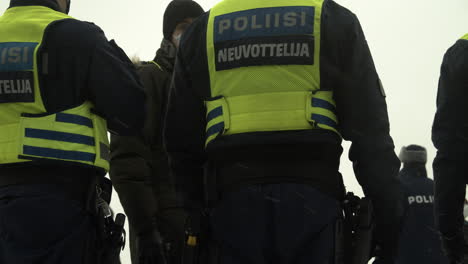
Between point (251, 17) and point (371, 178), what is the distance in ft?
1.91

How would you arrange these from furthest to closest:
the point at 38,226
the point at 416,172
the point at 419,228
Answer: the point at 416,172, the point at 419,228, the point at 38,226

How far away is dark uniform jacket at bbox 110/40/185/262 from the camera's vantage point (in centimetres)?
281

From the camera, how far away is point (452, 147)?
8.66 ft

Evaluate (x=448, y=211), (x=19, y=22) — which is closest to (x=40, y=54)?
(x=19, y=22)

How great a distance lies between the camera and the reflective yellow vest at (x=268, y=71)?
1.80m

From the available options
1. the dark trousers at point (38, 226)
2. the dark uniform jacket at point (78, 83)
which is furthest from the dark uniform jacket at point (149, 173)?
the dark trousers at point (38, 226)

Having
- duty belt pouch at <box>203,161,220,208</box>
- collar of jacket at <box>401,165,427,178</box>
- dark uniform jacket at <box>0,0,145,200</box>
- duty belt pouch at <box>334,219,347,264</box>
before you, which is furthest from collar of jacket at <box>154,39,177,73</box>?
collar of jacket at <box>401,165,427,178</box>

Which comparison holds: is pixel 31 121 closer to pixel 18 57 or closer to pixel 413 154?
pixel 18 57

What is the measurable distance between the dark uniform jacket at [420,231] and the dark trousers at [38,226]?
361cm

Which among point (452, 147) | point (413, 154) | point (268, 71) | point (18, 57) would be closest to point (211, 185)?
point (268, 71)

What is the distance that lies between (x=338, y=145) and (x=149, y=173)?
1.26 metres

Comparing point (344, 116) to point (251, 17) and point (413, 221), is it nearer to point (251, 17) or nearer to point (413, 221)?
point (251, 17)

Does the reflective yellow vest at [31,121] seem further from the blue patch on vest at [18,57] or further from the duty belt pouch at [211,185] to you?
the duty belt pouch at [211,185]

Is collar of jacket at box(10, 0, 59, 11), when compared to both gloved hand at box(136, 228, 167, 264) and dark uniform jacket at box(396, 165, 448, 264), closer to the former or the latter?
gloved hand at box(136, 228, 167, 264)
